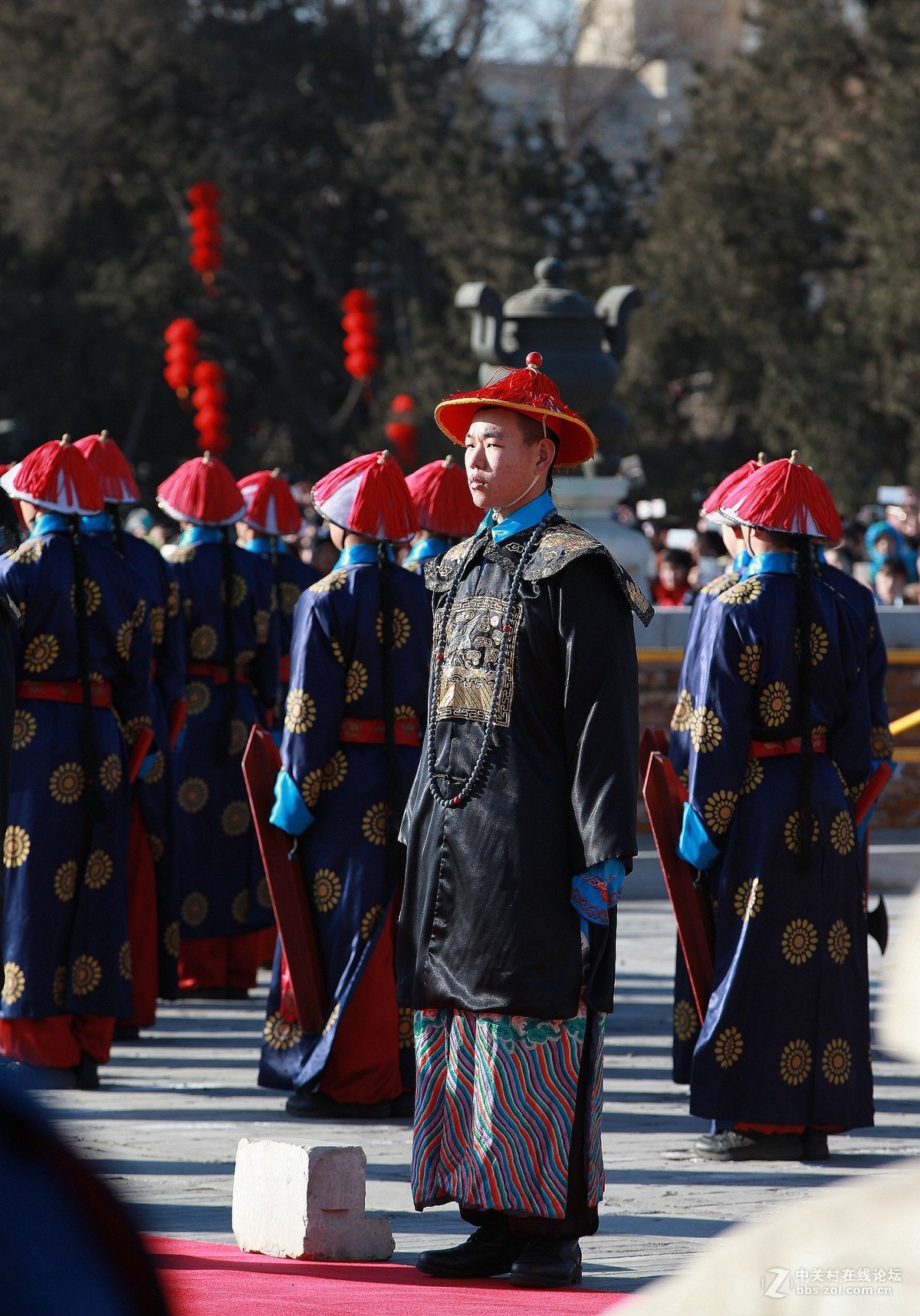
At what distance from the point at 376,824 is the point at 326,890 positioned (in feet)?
0.80

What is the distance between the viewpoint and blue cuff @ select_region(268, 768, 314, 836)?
19.2 ft

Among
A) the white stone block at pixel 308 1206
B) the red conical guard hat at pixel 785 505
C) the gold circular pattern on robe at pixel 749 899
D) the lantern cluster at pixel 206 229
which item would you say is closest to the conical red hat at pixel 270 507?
the red conical guard hat at pixel 785 505

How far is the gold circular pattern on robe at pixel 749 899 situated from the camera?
5.38 meters

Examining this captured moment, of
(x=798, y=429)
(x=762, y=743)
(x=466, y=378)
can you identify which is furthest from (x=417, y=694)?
(x=466, y=378)

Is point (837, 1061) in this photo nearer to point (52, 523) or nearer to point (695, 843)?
point (695, 843)

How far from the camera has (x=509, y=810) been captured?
151 inches

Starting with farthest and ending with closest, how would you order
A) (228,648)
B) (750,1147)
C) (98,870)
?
1. (228,648)
2. (98,870)
3. (750,1147)

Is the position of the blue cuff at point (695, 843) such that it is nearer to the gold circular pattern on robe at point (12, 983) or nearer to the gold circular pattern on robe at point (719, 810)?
the gold circular pattern on robe at point (719, 810)

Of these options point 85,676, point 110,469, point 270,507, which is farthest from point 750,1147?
point 270,507

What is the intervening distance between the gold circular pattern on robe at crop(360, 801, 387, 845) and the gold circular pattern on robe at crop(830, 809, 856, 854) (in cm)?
133

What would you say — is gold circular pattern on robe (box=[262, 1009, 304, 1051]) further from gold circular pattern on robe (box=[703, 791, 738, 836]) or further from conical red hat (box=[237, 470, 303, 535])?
conical red hat (box=[237, 470, 303, 535])

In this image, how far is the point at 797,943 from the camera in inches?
212

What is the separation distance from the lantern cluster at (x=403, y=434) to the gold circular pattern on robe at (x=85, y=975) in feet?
68.2

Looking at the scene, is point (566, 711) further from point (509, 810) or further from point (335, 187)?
point (335, 187)
